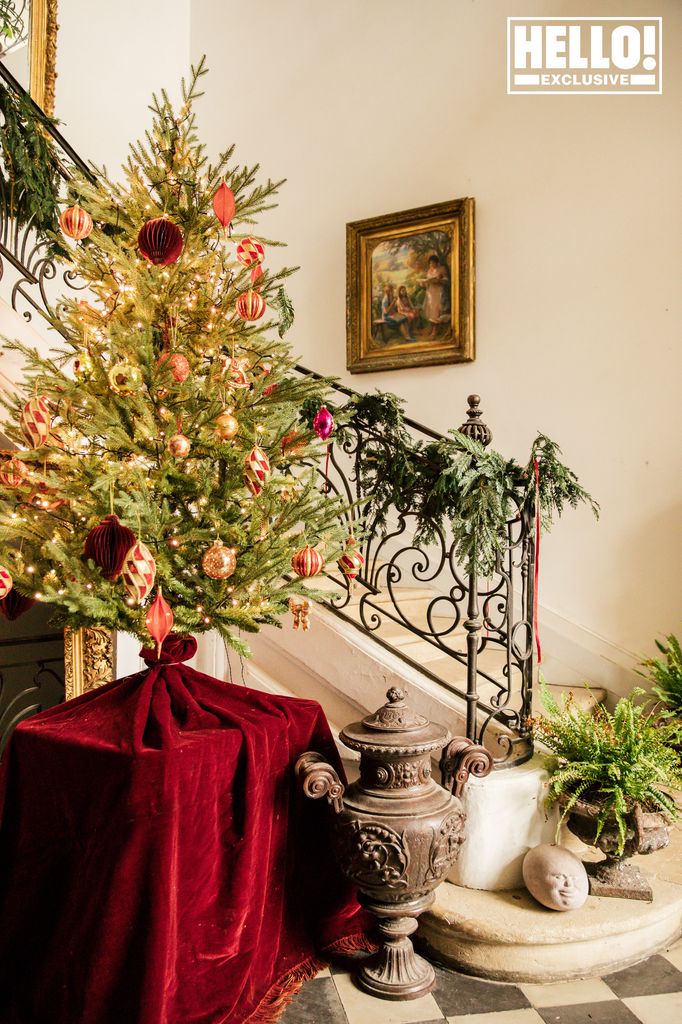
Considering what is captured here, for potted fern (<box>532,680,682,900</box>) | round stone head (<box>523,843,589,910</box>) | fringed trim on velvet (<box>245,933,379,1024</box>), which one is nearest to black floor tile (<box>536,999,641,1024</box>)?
round stone head (<box>523,843,589,910</box>)

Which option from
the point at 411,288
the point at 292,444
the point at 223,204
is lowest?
the point at 292,444

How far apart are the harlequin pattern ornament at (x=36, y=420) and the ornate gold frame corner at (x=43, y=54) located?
3.86 m

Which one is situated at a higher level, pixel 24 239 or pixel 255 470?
pixel 24 239

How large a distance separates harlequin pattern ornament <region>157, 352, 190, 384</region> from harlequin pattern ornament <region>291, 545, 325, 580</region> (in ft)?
2.17

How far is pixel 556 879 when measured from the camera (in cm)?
251

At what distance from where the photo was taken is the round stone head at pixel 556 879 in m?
2.51

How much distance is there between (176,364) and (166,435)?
0.73 ft

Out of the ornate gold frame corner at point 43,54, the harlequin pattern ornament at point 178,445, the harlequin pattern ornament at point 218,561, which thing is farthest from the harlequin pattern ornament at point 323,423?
the ornate gold frame corner at point 43,54

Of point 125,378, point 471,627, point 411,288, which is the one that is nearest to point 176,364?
point 125,378

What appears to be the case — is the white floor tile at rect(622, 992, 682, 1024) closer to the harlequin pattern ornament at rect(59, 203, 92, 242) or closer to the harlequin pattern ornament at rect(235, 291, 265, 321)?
the harlequin pattern ornament at rect(235, 291, 265, 321)

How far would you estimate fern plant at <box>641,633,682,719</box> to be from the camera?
3736 millimetres

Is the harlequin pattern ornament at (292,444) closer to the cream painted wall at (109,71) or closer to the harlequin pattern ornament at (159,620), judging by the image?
the harlequin pattern ornament at (159,620)

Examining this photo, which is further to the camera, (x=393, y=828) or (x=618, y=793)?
(x=618, y=793)

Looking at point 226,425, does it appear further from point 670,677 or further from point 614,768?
point 670,677
